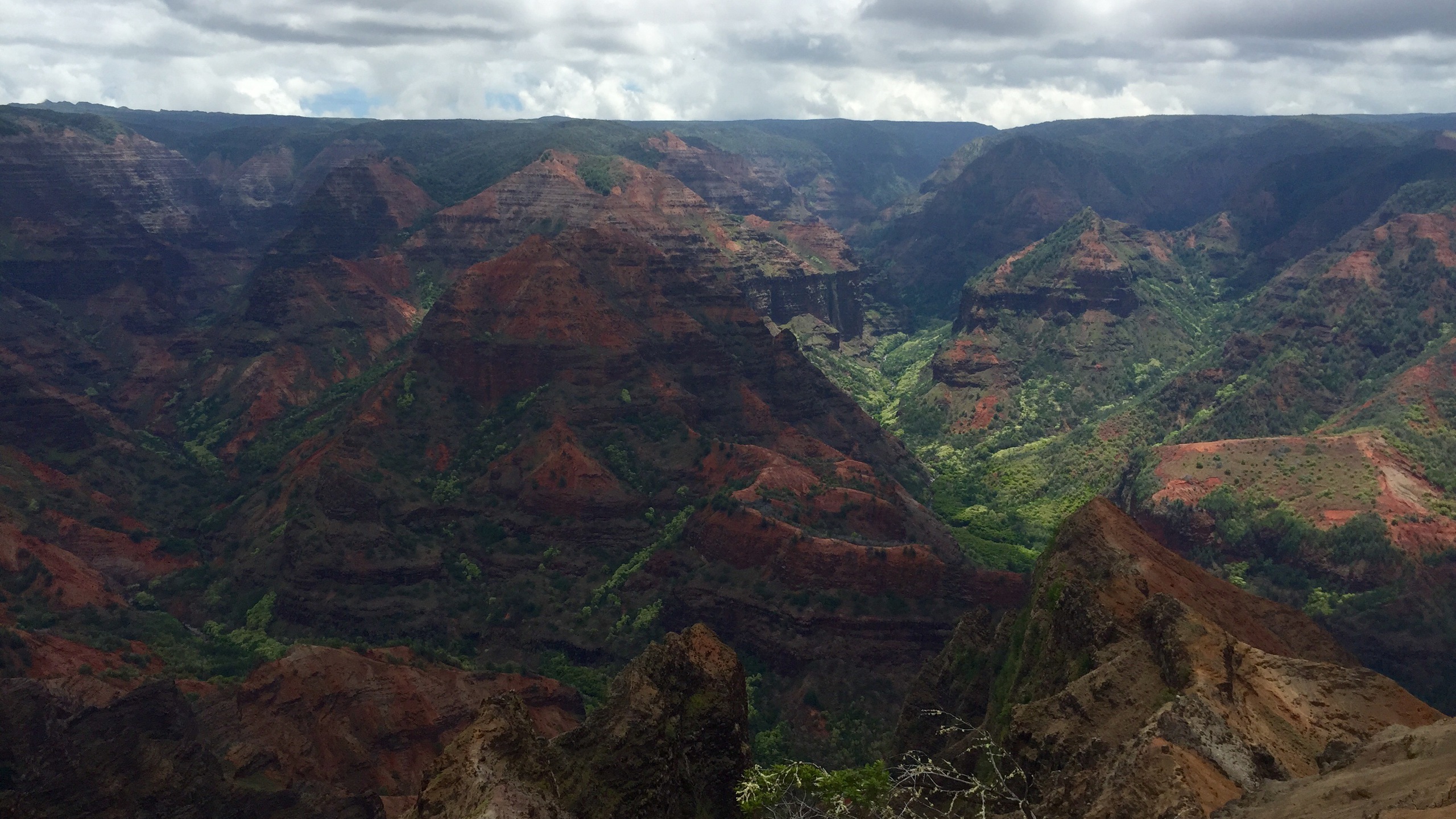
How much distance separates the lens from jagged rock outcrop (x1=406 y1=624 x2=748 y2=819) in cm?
4044

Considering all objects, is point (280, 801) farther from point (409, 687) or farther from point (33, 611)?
point (33, 611)

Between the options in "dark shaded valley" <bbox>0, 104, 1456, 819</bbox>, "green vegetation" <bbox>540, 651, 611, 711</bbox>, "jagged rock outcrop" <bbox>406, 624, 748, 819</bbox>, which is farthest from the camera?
"green vegetation" <bbox>540, 651, 611, 711</bbox>

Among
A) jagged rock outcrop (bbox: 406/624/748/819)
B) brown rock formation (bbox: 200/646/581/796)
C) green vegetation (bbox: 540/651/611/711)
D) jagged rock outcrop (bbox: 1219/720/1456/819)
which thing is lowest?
green vegetation (bbox: 540/651/611/711)

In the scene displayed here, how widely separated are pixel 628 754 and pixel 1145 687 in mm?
21637

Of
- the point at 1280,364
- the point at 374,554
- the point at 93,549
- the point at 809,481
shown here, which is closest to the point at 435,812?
the point at 374,554

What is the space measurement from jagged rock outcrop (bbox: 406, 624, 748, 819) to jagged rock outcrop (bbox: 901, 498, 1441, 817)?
1273 centimetres

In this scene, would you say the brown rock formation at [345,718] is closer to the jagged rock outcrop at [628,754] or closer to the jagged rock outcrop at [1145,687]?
the jagged rock outcrop at [628,754]

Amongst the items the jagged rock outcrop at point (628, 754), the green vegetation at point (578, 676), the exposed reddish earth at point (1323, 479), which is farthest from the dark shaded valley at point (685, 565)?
the exposed reddish earth at point (1323, 479)

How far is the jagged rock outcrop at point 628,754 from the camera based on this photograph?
40.4 metres

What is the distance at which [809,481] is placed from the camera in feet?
385

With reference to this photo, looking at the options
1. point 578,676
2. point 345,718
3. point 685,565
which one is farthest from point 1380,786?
point 685,565

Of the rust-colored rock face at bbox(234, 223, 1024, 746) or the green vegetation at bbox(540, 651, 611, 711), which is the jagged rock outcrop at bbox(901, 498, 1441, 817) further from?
the green vegetation at bbox(540, 651, 611, 711)

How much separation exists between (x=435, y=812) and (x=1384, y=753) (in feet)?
103

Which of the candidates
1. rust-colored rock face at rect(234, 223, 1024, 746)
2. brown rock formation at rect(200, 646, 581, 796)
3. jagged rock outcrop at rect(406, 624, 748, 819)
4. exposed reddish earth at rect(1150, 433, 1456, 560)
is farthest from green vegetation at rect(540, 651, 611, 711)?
exposed reddish earth at rect(1150, 433, 1456, 560)
